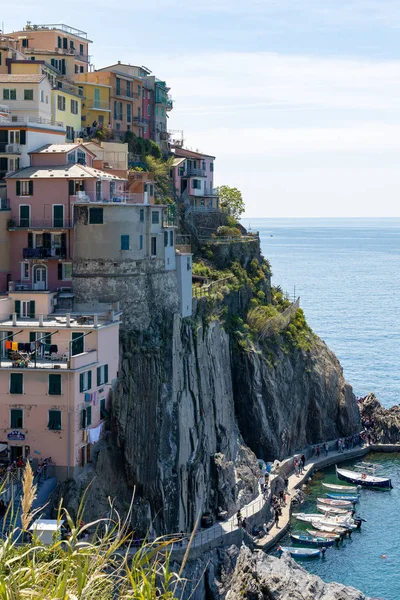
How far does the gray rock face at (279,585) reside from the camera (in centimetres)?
2756

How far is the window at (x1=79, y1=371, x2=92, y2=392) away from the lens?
152 ft

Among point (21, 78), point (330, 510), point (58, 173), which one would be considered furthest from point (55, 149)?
point (330, 510)

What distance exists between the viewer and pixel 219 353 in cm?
6800

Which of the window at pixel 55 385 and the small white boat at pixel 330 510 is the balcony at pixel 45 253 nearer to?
the window at pixel 55 385

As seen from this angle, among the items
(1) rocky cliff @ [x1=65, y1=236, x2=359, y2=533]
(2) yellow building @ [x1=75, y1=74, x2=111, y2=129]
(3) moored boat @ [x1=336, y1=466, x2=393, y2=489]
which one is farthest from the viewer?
(2) yellow building @ [x1=75, y1=74, x2=111, y2=129]

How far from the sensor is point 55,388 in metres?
45.9

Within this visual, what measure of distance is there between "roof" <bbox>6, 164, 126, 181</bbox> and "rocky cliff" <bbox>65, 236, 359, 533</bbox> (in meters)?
9.22

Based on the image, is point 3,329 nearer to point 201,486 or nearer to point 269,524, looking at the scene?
point 201,486

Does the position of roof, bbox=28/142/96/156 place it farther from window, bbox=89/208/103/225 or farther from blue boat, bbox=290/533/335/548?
blue boat, bbox=290/533/335/548

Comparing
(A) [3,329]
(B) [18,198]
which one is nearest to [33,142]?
(B) [18,198]

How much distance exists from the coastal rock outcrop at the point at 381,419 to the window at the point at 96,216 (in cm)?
4346

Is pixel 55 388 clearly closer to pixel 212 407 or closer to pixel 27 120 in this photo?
pixel 212 407

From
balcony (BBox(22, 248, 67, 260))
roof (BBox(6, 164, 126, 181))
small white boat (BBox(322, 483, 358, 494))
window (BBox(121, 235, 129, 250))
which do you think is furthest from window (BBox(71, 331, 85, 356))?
small white boat (BBox(322, 483, 358, 494))

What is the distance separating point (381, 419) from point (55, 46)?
43661 millimetres
